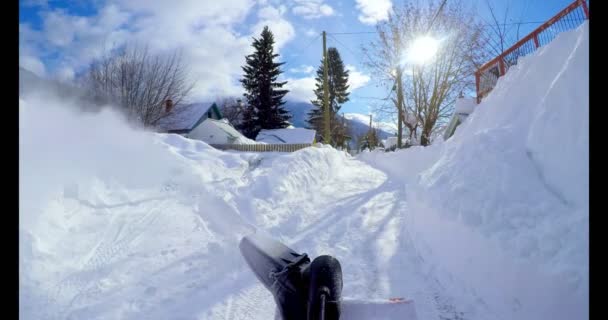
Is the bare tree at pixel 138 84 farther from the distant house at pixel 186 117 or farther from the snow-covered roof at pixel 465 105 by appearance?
the snow-covered roof at pixel 465 105

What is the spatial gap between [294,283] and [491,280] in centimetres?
163

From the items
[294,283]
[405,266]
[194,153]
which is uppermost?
[194,153]

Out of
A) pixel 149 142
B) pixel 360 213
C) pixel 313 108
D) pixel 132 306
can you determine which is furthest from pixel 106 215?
pixel 313 108

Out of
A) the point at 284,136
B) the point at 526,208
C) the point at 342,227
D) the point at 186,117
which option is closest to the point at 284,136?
the point at 284,136

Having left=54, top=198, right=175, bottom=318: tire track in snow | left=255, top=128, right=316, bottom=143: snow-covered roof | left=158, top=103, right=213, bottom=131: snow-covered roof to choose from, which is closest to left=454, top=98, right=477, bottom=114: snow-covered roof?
left=54, top=198, right=175, bottom=318: tire track in snow

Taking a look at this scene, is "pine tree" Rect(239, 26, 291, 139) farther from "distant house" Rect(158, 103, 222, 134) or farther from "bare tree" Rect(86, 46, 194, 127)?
"bare tree" Rect(86, 46, 194, 127)

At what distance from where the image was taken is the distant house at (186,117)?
2352cm

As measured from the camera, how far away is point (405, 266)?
291 cm

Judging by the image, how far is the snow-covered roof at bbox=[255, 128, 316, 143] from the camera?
3048cm

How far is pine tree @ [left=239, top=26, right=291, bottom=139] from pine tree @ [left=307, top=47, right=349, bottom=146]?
8.99 m

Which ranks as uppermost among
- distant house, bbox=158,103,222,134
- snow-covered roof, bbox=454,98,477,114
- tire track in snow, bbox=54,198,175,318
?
distant house, bbox=158,103,222,134

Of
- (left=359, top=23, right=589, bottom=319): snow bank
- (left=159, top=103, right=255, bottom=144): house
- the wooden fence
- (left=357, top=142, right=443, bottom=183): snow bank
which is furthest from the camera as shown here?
(left=159, top=103, right=255, bottom=144): house

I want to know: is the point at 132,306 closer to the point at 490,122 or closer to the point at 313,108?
the point at 490,122

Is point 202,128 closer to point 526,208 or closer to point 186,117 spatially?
point 186,117
